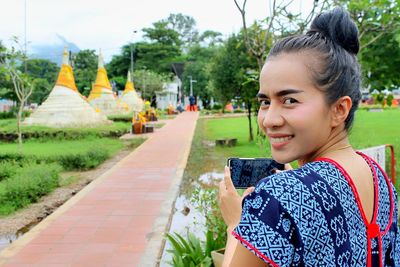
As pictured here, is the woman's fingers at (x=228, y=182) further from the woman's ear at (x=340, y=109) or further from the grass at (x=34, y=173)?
the grass at (x=34, y=173)

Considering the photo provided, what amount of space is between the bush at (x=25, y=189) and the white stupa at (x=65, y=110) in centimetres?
1284

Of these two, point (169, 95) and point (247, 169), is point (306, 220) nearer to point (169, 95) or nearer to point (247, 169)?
point (247, 169)

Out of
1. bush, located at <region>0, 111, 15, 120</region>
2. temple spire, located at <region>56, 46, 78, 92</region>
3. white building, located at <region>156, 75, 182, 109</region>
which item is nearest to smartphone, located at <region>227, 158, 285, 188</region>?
temple spire, located at <region>56, 46, 78, 92</region>

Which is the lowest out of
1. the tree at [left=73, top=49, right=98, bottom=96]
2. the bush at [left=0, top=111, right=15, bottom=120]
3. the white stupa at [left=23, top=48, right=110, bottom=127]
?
the bush at [left=0, top=111, right=15, bottom=120]

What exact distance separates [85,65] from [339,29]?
57039 millimetres

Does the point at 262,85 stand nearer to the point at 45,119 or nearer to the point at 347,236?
the point at 347,236

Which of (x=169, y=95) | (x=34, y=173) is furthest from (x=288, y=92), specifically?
(x=169, y=95)

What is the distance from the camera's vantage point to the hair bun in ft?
3.95

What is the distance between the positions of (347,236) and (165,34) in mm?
53731

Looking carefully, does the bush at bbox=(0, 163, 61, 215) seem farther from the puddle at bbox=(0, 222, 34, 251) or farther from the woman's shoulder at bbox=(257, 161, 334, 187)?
the woman's shoulder at bbox=(257, 161, 334, 187)

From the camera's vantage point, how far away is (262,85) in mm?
1191

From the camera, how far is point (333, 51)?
1167 millimetres

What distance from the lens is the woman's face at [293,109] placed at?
3.72ft

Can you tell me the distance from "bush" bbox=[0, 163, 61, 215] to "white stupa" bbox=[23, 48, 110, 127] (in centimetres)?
1284
